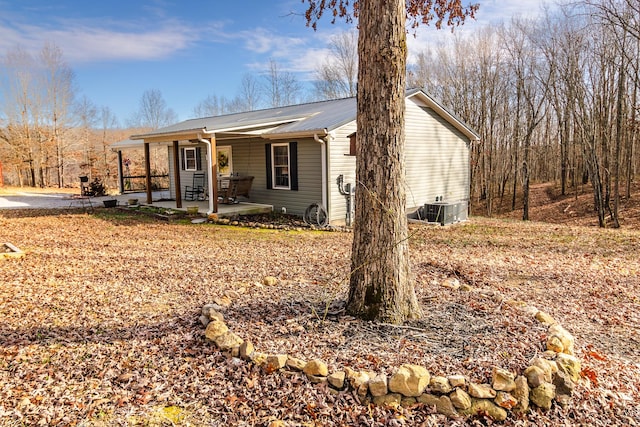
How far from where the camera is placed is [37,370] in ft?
9.41

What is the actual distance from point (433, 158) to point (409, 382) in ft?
36.7

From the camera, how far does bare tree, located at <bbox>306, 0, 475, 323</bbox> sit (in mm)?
3344

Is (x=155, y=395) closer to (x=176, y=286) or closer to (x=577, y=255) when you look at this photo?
(x=176, y=286)

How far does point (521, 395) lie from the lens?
2.50 meters

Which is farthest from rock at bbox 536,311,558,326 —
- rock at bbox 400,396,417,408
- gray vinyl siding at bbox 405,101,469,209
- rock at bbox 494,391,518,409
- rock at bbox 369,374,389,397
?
gray vinyl siding at bbox 405,101,469,209

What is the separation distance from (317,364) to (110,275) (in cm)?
383

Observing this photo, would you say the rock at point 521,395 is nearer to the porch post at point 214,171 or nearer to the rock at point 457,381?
the rock at point 457,381

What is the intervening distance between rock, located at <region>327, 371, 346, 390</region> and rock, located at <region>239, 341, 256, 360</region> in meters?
0.64

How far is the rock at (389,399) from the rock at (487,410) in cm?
39

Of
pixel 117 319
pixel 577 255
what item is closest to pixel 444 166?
pixel 577 255

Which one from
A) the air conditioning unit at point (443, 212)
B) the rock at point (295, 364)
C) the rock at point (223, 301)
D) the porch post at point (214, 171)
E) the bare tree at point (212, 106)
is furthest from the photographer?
the bare tree at point (212, 106)

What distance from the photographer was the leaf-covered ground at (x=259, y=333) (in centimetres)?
248

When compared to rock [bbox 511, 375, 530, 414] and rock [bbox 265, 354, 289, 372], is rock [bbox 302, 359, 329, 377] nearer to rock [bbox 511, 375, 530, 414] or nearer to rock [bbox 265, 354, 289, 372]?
rock [bbox 265, 354, 289, 372]

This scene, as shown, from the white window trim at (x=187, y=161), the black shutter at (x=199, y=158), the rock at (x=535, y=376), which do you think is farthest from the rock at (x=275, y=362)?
the white window trim at (x=187, y=161)
